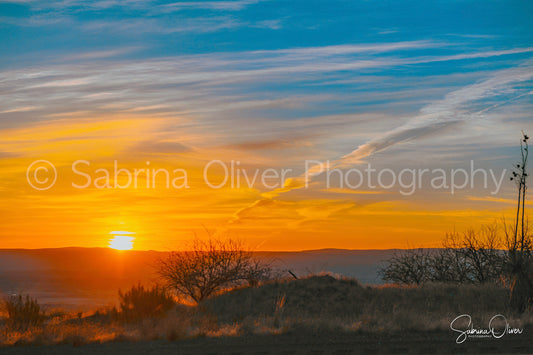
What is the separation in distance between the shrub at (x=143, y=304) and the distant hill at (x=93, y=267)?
2474 inches

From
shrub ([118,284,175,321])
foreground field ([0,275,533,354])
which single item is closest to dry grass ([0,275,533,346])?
foreground field ([0,275,533,354])

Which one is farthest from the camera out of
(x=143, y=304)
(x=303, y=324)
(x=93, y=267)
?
(x=93, y=267)

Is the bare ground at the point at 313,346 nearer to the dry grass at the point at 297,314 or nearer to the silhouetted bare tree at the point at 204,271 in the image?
the dry grass at the point at 297,314

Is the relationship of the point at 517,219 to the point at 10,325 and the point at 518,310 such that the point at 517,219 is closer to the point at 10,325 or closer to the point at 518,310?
the point at 518,310

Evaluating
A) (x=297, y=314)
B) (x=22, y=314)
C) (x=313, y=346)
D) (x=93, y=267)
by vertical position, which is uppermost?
(x=22, y=314)

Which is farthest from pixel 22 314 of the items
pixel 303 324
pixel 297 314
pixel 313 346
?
pixel 313 346

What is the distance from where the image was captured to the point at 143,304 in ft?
74.6

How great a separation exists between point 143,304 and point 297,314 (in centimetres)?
581

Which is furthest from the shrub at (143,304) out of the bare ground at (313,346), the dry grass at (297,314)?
the bare ground at (313,346)

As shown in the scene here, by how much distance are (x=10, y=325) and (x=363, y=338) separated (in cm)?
1213

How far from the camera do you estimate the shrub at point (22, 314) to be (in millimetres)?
21128

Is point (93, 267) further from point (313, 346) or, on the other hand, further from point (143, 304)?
point (313, 346)

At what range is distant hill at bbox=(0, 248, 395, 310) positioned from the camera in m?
95.9

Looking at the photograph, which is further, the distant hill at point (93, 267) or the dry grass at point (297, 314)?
the distant hill at point (93, 267)
